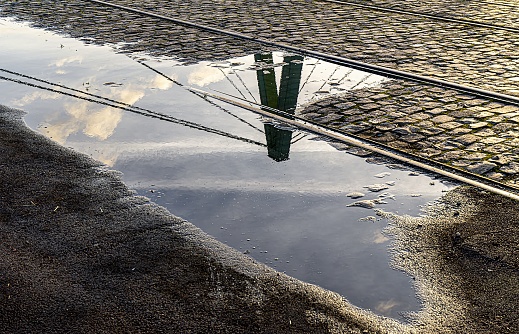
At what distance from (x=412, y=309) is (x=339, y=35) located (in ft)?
26.8

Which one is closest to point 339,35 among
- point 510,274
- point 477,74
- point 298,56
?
point 298,56

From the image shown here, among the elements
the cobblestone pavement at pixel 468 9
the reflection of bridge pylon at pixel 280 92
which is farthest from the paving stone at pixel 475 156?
the cobblestone pavement at pixel 468 9

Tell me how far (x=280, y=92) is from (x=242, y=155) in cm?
209

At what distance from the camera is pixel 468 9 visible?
46.2ft

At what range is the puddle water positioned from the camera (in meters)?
4.79

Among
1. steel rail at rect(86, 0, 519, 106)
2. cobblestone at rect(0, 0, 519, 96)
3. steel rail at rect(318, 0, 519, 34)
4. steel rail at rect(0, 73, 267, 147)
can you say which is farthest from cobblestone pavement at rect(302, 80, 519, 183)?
steel rail at rect(318, 0, 519, 34)

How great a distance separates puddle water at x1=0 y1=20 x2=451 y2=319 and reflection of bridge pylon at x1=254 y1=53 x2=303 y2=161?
0.01 metres

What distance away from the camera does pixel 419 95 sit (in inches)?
322

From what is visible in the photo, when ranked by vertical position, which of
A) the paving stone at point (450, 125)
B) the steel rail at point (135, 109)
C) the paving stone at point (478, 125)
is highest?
the paving stone at point (478, 125)

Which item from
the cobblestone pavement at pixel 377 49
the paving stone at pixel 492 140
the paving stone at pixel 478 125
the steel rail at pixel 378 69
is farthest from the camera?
the steel rail at pixel 378 69

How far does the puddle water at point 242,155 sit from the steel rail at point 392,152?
0.49ft

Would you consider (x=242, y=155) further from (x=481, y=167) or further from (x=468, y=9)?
Answer: (x=468, y=9)

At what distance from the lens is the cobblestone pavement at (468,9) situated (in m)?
13.0

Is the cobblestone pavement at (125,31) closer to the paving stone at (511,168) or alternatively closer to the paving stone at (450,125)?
the paving stone at (450,125)
